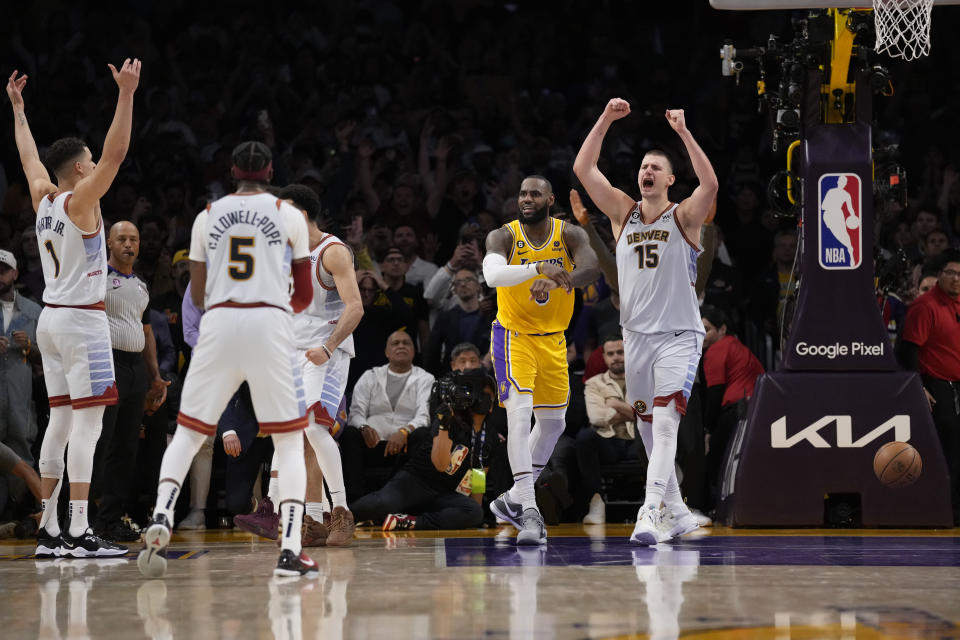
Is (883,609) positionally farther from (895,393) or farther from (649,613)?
(895,393)

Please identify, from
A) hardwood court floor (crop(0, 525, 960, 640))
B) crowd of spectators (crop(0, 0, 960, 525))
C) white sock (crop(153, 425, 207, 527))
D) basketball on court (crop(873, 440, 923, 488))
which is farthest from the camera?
crowd of spectators (crop(0, 0, 960, 525))

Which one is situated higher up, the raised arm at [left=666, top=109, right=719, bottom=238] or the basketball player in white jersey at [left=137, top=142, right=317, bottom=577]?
the raised arm at [left=666, top=109, right=719, bottom=238]

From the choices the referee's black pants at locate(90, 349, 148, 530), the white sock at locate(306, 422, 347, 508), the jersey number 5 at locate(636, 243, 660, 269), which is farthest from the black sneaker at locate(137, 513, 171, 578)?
the jersey number 5 at locate(636, 243, 660, 269)

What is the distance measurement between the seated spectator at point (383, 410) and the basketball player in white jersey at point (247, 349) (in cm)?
458

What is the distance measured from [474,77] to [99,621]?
11614 mm

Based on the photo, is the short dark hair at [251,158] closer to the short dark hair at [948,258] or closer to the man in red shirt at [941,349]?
the man in red shirt at [941,349]

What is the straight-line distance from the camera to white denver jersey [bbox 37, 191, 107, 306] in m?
7.35

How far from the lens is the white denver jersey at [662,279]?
811cm

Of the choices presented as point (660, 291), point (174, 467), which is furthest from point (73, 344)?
point (660, 291)

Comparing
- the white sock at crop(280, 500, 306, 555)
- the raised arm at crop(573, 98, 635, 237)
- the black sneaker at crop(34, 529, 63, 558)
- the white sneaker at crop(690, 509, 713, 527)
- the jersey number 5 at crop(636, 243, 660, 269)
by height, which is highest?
the raised arm at crop(573, 98, 635, 237)

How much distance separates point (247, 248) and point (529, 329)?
2722 millimetres

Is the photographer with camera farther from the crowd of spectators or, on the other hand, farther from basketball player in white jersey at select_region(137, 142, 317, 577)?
basketball player in white jersey at select_region(137, 142, 317, 577)

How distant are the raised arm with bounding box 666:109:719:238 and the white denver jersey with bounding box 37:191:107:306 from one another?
372 cm

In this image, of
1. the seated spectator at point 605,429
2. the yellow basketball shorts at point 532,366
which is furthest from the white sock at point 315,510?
the seated spectator at point 605,429
